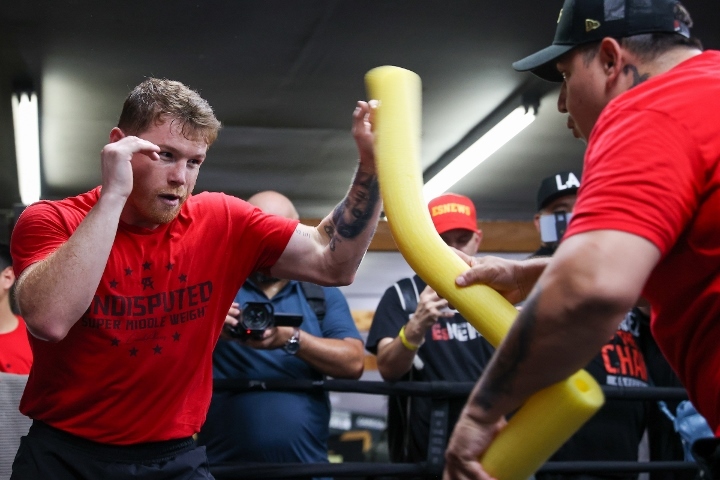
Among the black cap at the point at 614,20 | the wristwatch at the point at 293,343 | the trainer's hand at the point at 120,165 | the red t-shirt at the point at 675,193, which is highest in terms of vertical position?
the black cap at the point at 614,20

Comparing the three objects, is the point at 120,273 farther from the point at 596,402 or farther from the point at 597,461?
the point at 597,461

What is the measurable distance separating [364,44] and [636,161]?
15.1ft

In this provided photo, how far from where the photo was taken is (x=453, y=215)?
163 inches

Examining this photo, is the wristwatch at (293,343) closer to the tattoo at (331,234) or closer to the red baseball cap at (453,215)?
the tattoo at (331,234)

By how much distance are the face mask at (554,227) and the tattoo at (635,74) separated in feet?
7.46

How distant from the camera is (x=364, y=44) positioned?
231 inches

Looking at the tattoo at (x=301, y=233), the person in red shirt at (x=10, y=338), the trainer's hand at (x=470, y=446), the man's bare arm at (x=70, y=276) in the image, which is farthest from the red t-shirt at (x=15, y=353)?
the trainer's hand at (x=470, y=446)

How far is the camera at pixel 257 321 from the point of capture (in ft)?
10.5

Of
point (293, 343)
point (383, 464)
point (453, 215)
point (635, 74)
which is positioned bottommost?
point (383, 464)

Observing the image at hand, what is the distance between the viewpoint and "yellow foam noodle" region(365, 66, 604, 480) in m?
1.64

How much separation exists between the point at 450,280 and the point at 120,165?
1002 mm

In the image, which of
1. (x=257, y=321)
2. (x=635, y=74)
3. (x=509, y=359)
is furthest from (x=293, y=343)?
(x=635, y=74)

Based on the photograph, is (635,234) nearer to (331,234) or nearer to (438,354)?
(331,234)

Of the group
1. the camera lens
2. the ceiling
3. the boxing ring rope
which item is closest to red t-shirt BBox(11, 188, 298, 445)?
the camera lens
